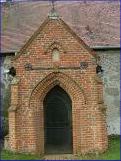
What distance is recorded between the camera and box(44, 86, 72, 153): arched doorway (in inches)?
604

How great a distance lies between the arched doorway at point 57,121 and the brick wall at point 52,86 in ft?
0.89

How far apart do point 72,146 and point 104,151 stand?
4.09 ft

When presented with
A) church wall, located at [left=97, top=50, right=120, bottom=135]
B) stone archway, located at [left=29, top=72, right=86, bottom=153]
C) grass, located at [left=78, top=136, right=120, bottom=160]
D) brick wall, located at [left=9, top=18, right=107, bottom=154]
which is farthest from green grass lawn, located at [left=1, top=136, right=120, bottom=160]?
church wall, located at [left=97, top=50, right=120, bottom=135]

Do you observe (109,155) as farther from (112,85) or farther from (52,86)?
(112,85)

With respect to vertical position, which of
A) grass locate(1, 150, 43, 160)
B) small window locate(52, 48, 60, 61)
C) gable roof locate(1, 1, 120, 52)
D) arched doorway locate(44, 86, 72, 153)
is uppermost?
gable roof locate(1, 1, 120, 52)

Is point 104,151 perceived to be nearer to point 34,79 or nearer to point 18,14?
point 34,79

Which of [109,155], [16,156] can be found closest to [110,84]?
[109,155]

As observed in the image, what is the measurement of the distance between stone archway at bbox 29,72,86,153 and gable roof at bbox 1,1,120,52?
5308 mm

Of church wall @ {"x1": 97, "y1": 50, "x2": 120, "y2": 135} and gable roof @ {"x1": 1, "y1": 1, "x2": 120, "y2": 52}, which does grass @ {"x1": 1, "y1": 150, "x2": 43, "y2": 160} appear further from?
church wall @ {"x1": 97, "y1": 50, "x2": 120, "y2": 135}

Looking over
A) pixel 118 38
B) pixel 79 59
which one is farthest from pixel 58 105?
pixel 118 38

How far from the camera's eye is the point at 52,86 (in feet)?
50.2

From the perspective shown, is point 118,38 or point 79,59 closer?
point 79,59

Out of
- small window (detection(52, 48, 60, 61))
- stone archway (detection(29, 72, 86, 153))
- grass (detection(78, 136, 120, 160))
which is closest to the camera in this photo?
grass (detection(78, 136, 120, 160))

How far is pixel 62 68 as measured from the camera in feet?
49.8
